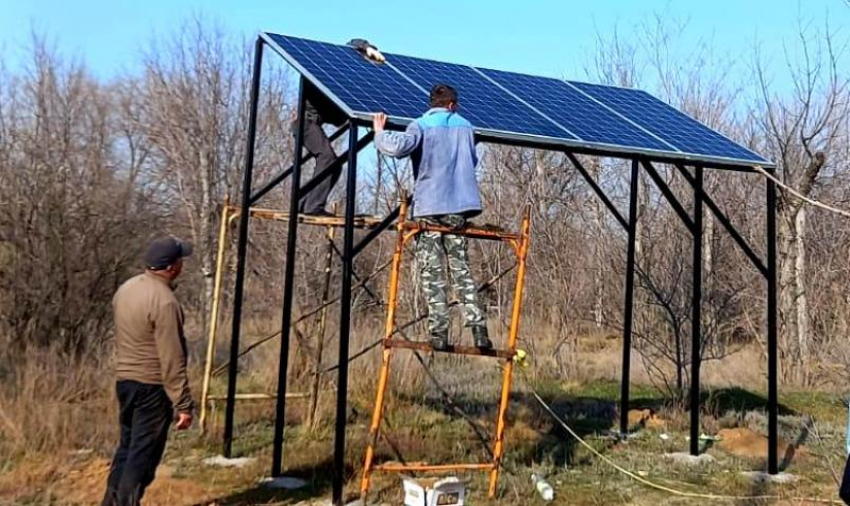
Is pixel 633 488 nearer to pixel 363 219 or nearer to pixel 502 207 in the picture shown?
pixel 363 219

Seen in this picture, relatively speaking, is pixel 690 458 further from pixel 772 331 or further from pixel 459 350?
pixel 459 350

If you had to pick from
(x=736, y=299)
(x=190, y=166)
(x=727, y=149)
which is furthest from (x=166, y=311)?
(x=190, y=166)

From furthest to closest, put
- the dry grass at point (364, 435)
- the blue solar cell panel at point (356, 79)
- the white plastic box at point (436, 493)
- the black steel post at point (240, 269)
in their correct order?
the black steel post at point (240, 269) → the dry grass at point (364, 435) → the blue solar cell panel at point (356, 79) → the white plastic box at point (436, 493)

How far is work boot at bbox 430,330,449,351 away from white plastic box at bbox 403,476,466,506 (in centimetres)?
90

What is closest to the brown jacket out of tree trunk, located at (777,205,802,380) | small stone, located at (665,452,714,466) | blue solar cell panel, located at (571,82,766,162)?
blue solar cell panel, located at (571,82,766,162)

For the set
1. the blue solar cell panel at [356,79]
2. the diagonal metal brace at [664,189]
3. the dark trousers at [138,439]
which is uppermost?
the blue solar cell panel at [356,79]

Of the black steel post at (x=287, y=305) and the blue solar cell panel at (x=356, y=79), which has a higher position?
the blue solar cell panel at (x=356, y=79)

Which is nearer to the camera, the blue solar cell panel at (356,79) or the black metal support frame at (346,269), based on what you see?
the black metal support frame at (346,269)

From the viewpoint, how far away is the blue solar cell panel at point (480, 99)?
24.3ft

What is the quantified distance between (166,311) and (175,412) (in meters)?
0.63

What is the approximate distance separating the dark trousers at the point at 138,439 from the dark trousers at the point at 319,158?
2858 mm

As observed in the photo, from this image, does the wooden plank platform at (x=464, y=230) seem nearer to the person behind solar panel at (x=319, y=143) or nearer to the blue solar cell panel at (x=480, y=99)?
the blue solar cell panel at (x=480, y=99)

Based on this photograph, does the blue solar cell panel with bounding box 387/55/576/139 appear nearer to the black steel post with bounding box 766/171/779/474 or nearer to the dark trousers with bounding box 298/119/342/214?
the dark trousers with bounding box 298/119/342/214

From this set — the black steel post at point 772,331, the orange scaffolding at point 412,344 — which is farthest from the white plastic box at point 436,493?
the black steel post at point 772,331
